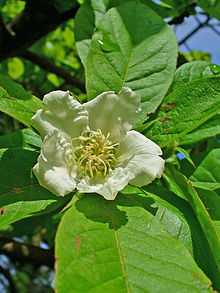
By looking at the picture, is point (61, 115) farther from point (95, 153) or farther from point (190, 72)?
point (190, 72)

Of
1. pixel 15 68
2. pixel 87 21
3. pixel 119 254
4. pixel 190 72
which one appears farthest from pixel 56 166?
pixel 15 68

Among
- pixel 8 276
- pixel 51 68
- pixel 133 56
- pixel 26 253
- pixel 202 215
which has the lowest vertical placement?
pixel 8 276

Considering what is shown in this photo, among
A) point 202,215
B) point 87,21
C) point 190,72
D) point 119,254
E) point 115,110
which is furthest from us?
point 87,21

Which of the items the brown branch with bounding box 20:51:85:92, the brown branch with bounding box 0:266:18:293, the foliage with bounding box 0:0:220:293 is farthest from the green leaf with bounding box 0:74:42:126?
the brown branch with bounding box 0:266:18:293

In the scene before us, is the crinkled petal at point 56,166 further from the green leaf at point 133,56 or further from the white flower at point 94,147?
the green leaf at point 133,56

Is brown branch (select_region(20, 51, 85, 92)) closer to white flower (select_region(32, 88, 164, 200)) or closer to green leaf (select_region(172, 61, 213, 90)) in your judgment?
green leaf (select_region(172, 61, 213, 90))

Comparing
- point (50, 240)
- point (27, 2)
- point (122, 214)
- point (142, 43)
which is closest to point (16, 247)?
point (50, 240)

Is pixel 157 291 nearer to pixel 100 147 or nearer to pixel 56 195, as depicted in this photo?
pixel 56 195
